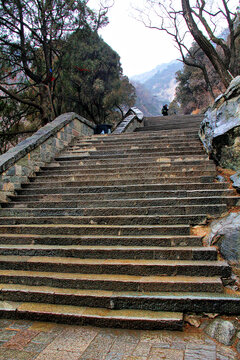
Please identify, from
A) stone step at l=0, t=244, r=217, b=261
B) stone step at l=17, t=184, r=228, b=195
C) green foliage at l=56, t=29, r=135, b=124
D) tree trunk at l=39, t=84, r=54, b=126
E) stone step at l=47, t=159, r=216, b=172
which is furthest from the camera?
green foliage at l=56, t=29, r=135, b=124

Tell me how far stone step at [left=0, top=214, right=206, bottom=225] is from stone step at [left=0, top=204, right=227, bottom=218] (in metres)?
0.14

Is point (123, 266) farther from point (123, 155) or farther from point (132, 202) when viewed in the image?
point (123, 155)

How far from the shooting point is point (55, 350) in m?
2.21

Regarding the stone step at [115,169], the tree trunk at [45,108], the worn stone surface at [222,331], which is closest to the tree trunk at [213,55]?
the stone step at [115,169]

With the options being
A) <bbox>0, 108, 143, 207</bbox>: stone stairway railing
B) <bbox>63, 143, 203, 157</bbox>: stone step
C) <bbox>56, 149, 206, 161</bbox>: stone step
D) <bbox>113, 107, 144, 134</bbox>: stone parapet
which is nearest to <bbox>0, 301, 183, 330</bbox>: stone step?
<bbox>0, 108, 143, 207</bbox>: stone stairway railing

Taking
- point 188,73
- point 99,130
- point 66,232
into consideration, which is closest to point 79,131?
point 99,130

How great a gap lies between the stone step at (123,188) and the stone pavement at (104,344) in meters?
2.54

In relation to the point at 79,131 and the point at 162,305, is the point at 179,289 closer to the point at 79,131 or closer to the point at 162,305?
the point at 162,305

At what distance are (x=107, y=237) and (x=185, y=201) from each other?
1.41 meters

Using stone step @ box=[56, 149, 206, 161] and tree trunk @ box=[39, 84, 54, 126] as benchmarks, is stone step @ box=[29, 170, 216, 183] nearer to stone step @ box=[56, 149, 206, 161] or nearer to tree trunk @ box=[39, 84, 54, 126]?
stone step @ box=[56, 149, 206, 161]

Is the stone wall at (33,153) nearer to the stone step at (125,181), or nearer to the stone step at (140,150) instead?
the stone step at (125,181)

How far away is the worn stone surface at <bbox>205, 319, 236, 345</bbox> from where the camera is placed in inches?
88.7

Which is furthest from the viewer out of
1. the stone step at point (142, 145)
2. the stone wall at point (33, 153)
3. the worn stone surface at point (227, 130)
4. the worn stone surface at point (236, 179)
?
the stone step at point (142, 145)

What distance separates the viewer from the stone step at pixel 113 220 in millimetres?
3703
